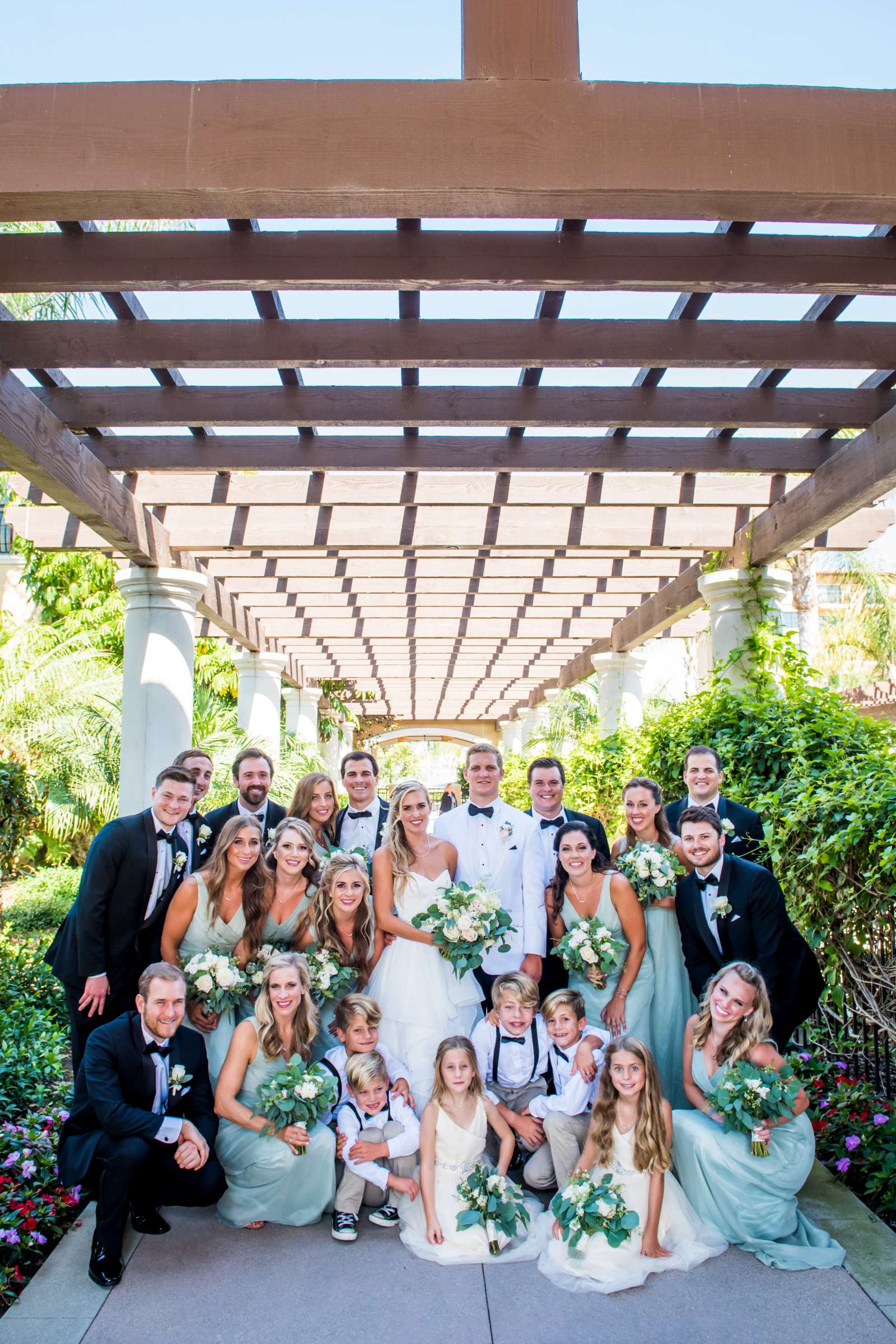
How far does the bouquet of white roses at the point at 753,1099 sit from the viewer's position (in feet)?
13.6

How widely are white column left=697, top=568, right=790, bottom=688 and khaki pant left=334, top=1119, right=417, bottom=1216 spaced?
18.7 feet

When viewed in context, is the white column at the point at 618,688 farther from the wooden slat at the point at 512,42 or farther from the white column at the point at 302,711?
the wooden slat at the point at 512,42

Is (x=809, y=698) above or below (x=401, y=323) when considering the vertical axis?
below

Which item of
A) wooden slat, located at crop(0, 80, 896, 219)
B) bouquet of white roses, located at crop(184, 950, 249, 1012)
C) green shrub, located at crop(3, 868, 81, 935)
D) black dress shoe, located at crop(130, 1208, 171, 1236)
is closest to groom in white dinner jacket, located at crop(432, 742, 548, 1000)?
bouquet of white roses, located at crop(184, 950, 249, 1012)

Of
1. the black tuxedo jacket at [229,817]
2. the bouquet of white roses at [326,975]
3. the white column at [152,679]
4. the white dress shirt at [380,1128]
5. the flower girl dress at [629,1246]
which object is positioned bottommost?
the flower girl dress at [629,1246]

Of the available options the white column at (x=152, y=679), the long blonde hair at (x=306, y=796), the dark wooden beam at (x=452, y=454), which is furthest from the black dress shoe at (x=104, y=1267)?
the dark wooden beam at (x=452, y=454)

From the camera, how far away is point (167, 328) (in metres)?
6.02

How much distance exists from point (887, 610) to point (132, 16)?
82.9 ft

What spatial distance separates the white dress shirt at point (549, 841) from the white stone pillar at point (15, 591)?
55.7 ft

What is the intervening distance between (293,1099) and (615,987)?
5.53 ft

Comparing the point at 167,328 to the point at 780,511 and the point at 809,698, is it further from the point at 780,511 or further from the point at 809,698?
the point at 780,511

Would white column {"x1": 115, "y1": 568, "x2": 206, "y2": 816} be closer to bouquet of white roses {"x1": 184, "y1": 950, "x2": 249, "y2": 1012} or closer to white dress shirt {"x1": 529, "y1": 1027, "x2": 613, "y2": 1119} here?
bouquet of white roses {"x1": 184, "y1": 950, "x2": 249, "y2": 1012}

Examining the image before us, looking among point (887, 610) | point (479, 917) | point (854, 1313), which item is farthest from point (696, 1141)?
point (887, 610)

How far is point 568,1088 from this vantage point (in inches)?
181
